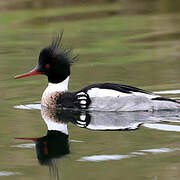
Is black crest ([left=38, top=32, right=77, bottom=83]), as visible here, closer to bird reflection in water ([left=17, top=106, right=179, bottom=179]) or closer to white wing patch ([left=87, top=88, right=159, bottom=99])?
bird reflection in water ([left=17, top=106, right=179, bottom=179])

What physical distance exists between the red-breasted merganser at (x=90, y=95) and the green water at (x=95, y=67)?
0.54 meters

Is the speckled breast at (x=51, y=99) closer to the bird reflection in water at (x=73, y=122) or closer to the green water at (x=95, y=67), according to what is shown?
the bird reflection in water at (x=73, y=122)

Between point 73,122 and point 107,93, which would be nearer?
point 73,122

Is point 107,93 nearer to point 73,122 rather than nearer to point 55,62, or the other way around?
point 73,122

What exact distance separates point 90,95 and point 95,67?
4132 mm

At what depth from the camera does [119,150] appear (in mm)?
7625

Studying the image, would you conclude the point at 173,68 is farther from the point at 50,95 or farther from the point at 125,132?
the point at 125,132

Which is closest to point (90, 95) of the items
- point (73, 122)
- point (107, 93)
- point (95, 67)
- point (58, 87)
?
point (107, 93)

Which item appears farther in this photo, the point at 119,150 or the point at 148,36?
the point at 148,36

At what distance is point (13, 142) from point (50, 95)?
7.84ft

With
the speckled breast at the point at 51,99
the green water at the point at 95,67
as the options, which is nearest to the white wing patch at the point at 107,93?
the speckled breast at the point at 51,99

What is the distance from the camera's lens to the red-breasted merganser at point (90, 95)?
32.0 ft

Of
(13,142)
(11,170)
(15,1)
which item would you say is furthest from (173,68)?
(15,1)

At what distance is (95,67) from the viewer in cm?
1404
